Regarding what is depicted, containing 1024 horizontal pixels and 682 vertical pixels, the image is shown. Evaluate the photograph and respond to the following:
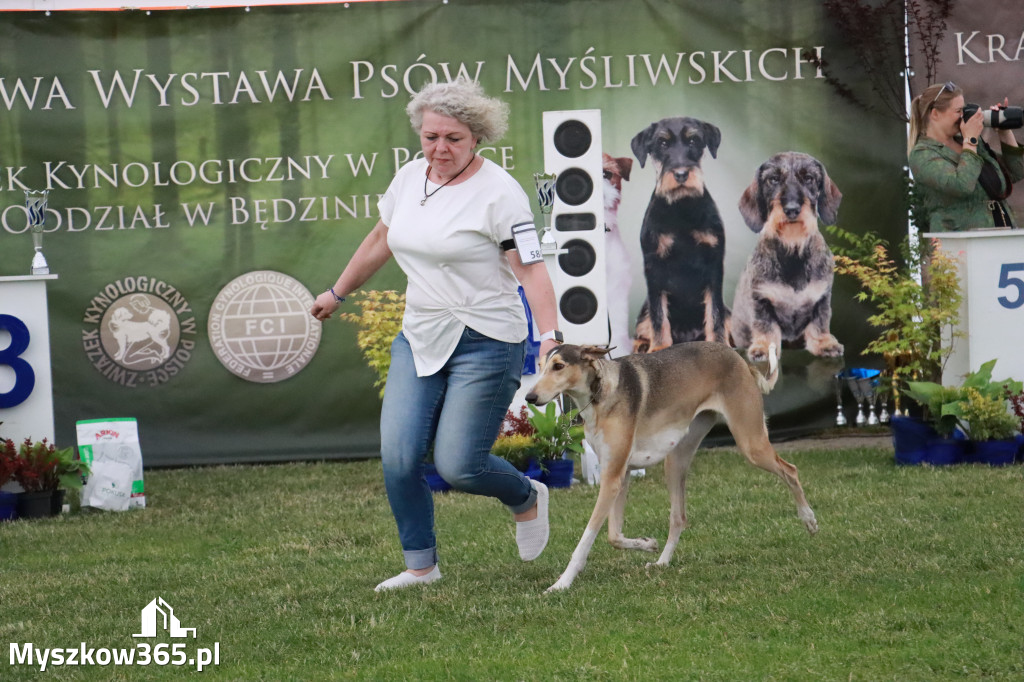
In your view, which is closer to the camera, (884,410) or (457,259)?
(457,259)

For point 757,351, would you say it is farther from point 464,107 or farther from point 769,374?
point 464,107

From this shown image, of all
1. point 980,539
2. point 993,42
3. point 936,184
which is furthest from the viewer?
point 993,42

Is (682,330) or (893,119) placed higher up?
(893,119)

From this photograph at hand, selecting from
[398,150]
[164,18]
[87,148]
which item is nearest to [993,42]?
[398,150]

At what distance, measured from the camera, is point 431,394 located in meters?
4.91

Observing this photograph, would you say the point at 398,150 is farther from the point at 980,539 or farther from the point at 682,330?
the point at 980,539

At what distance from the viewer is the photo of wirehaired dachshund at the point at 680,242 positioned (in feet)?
31.8

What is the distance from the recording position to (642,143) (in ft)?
31.9

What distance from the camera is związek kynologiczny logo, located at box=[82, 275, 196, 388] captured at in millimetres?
9742

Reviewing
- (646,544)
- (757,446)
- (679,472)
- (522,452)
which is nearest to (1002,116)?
(522,452)

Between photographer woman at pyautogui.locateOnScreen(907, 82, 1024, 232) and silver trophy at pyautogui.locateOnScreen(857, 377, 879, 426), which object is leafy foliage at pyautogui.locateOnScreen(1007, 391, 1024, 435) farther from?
silver trophy at pyautogui.locateOnScreen(857, 377, 879, 426)

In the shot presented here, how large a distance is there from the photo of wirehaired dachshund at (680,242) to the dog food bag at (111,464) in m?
3.66

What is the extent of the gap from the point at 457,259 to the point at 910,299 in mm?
4896

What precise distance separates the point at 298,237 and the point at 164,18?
73.2 inches
